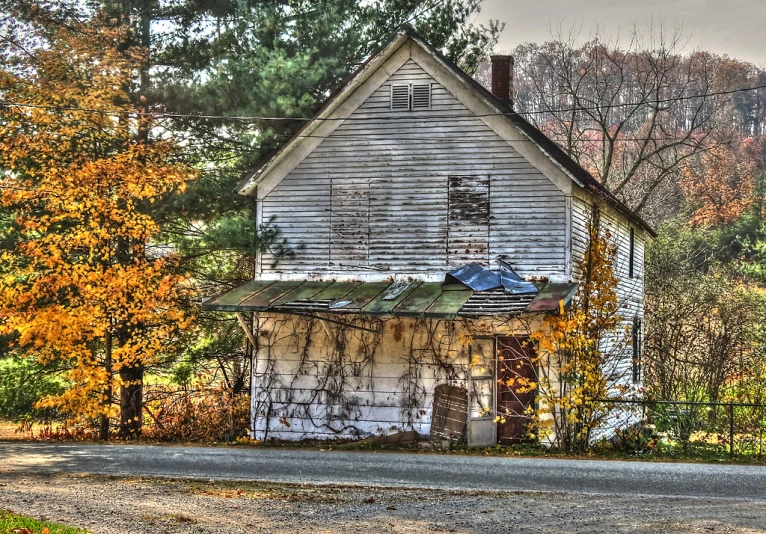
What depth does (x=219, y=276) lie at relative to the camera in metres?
23.5

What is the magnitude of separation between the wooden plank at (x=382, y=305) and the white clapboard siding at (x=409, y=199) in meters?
1.28

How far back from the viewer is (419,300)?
1808cm

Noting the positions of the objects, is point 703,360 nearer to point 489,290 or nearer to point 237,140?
point 489,290

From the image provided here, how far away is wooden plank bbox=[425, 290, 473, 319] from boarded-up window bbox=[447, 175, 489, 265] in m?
1.34

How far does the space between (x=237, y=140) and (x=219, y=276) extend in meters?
3.65

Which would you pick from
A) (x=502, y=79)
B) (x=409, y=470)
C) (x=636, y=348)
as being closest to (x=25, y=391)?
(x=409, y=470)

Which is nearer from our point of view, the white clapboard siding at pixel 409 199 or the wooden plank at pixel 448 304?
the wooden plank at pixel 448 304

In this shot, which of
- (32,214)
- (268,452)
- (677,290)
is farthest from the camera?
(677,290)

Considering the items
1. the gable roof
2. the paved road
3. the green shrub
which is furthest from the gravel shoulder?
the green shrub

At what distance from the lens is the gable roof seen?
61.9 feet

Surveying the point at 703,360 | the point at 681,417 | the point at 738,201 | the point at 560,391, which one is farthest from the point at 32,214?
the point at 738,201

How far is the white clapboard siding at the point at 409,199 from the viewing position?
62.6 feet

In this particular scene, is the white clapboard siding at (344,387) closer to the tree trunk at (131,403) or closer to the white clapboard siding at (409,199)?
the white clapboard siding at (409,199)

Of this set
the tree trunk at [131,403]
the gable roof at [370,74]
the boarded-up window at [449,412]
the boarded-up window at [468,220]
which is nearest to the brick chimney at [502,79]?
the gable roof at [370,74]
